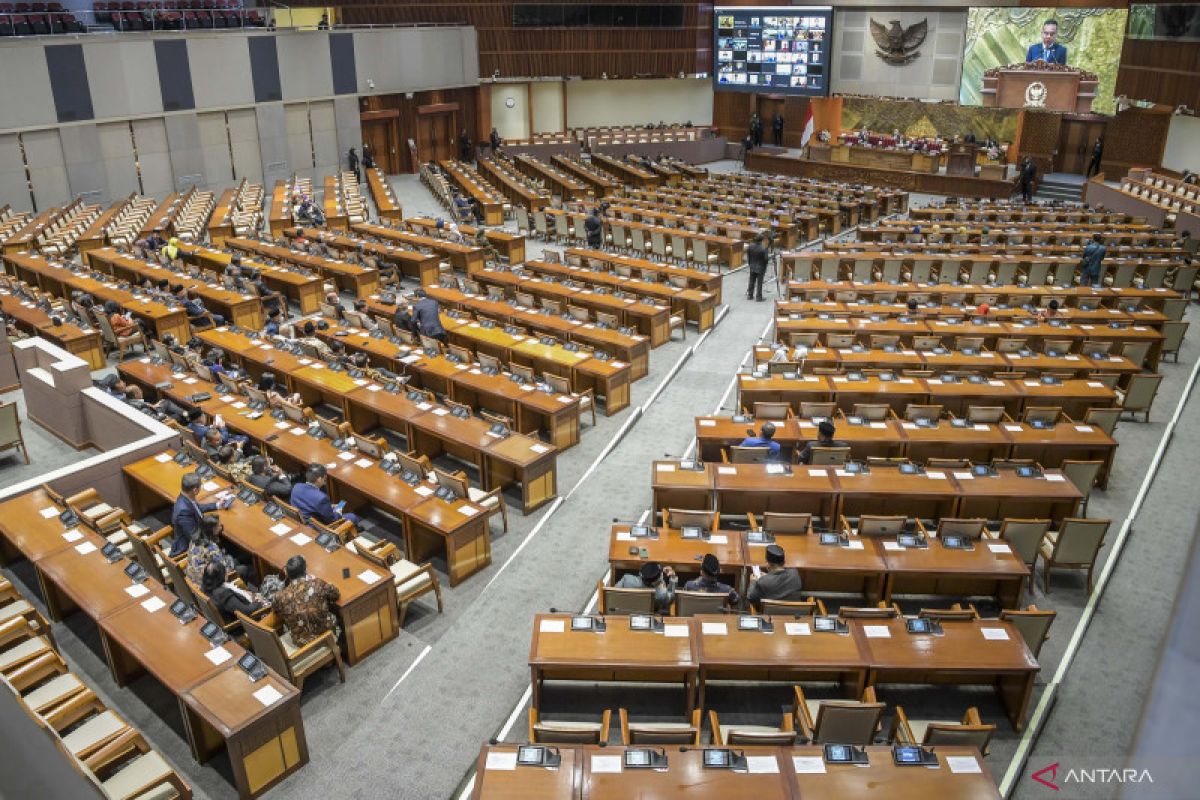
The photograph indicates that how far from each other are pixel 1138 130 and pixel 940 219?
894 cm

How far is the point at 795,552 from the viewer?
8.07 metres

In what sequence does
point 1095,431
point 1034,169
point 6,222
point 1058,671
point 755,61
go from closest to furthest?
point 1058,671 → point 1095,431 → point 6,222 → point 1034,169 → point 755,61

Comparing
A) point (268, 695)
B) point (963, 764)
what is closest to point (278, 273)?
point (268, 695)

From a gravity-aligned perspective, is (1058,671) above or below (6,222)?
below

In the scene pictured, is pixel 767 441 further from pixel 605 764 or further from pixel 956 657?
pixel 605 764

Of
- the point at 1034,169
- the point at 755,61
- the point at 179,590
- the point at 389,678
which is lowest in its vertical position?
the point at 389,678

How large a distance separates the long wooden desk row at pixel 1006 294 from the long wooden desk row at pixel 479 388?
628 centimetres

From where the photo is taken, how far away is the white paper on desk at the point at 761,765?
5.48 m

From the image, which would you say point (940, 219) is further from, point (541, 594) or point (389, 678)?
point (389, 678)

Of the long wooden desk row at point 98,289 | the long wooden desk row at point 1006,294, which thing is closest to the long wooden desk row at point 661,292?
the long wooden desk row at point 1006,294

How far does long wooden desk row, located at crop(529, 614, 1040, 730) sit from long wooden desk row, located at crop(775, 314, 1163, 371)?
712cm

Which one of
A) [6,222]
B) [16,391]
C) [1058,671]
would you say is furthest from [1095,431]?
[6,222]

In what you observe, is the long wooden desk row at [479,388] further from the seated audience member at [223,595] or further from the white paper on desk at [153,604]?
the white paper on desk at [153,604]

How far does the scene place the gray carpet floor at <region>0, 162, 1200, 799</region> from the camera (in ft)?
22.2
